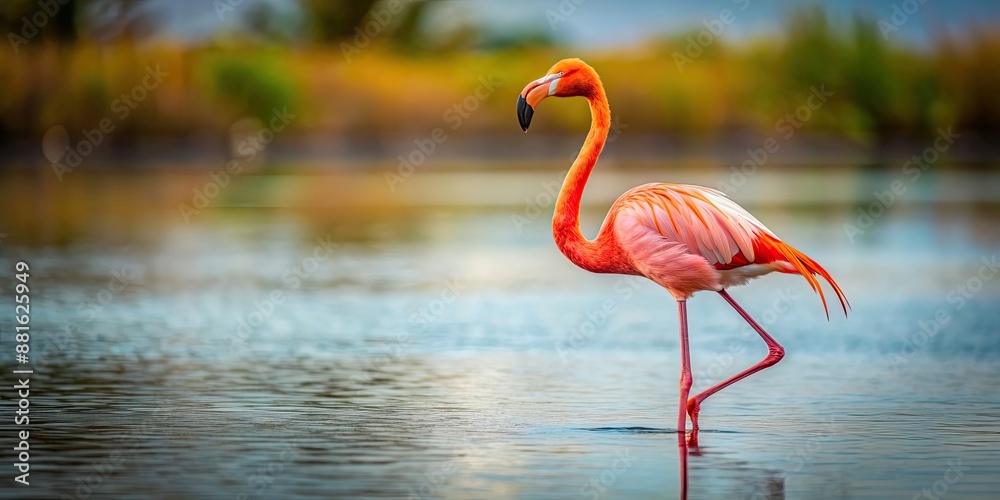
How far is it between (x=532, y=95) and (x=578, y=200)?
0.68m

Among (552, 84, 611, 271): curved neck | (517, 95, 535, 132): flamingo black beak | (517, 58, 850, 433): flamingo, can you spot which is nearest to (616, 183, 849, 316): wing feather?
(517, 58, 850, 433): flamingo

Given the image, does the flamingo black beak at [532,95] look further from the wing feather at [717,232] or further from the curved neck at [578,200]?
the wing feather at [717,232]

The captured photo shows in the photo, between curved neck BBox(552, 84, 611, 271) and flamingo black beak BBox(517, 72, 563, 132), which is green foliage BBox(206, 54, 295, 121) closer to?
curved neck BBox(552, 84, 611, 271)

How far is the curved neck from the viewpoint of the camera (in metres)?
8.24

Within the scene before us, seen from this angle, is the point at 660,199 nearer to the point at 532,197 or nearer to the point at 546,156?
the point at 532,197

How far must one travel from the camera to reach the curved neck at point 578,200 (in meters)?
8.24

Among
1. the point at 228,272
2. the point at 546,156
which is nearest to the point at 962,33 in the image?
the point at 546,156

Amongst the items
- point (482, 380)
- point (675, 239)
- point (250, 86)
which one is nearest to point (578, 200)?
point (675, 239)

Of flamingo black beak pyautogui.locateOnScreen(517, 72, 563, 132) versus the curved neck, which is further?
the curved neck

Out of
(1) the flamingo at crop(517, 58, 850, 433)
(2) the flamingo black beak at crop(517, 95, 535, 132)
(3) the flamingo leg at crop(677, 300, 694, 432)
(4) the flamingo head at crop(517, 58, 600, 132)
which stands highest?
(4) the flamingo head at crop(517, 58, 600, 132)

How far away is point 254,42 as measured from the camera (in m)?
62.3

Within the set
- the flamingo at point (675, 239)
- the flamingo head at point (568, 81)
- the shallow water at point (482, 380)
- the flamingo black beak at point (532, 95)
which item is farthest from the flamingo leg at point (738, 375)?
the flamingo black beak at point (532, 95)

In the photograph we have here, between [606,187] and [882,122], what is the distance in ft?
81.8

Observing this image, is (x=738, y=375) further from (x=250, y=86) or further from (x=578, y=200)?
(x=250, y=86)
